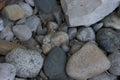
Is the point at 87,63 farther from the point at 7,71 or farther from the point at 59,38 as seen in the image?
the point at 7,71

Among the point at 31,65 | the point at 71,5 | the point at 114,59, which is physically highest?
the point at 71,5

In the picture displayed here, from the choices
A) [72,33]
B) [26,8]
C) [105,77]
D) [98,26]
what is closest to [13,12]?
[26,8]

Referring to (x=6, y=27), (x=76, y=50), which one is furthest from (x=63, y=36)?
(x=6, y=27)

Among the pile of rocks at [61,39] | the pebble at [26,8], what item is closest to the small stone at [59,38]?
the pile of rocks at [61,39]

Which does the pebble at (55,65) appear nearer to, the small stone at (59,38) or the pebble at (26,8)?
the small stone at (59,38)

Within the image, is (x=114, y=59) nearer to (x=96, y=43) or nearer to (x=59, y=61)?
(x=96, y=43)

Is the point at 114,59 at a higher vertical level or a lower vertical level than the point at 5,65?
lower
